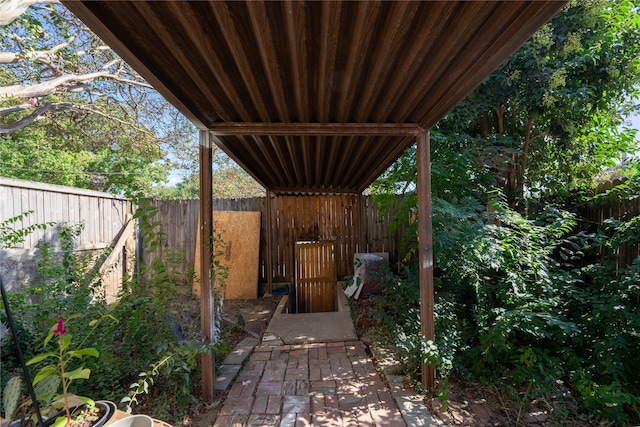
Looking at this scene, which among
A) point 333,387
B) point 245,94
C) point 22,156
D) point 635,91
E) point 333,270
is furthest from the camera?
point 22,156

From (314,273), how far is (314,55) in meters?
5.06

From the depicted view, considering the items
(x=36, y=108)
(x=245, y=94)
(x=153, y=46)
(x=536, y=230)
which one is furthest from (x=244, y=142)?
(x=36, y=108)

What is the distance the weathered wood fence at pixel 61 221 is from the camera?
307cm

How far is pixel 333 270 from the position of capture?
6191mm

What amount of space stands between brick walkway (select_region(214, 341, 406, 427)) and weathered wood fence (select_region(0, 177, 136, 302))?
1.82 meters

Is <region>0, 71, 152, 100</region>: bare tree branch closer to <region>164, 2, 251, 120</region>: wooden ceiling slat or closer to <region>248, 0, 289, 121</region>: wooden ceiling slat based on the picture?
<region>164, 2, 251, 120</region>: wooden ceiling slat

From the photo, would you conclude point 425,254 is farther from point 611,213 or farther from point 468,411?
point 611,213

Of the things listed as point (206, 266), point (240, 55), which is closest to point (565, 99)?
point (240, 55)

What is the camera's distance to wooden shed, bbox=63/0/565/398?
4.37ft

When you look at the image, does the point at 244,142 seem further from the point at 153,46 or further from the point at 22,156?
the point at 22,156

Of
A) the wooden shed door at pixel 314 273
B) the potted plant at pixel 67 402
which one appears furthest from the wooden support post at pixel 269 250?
the potted plant at pixel 67 402

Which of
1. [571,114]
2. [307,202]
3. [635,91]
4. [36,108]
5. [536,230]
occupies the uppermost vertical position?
[36,108]

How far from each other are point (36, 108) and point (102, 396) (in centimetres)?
727

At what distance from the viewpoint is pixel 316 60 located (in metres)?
1.72
